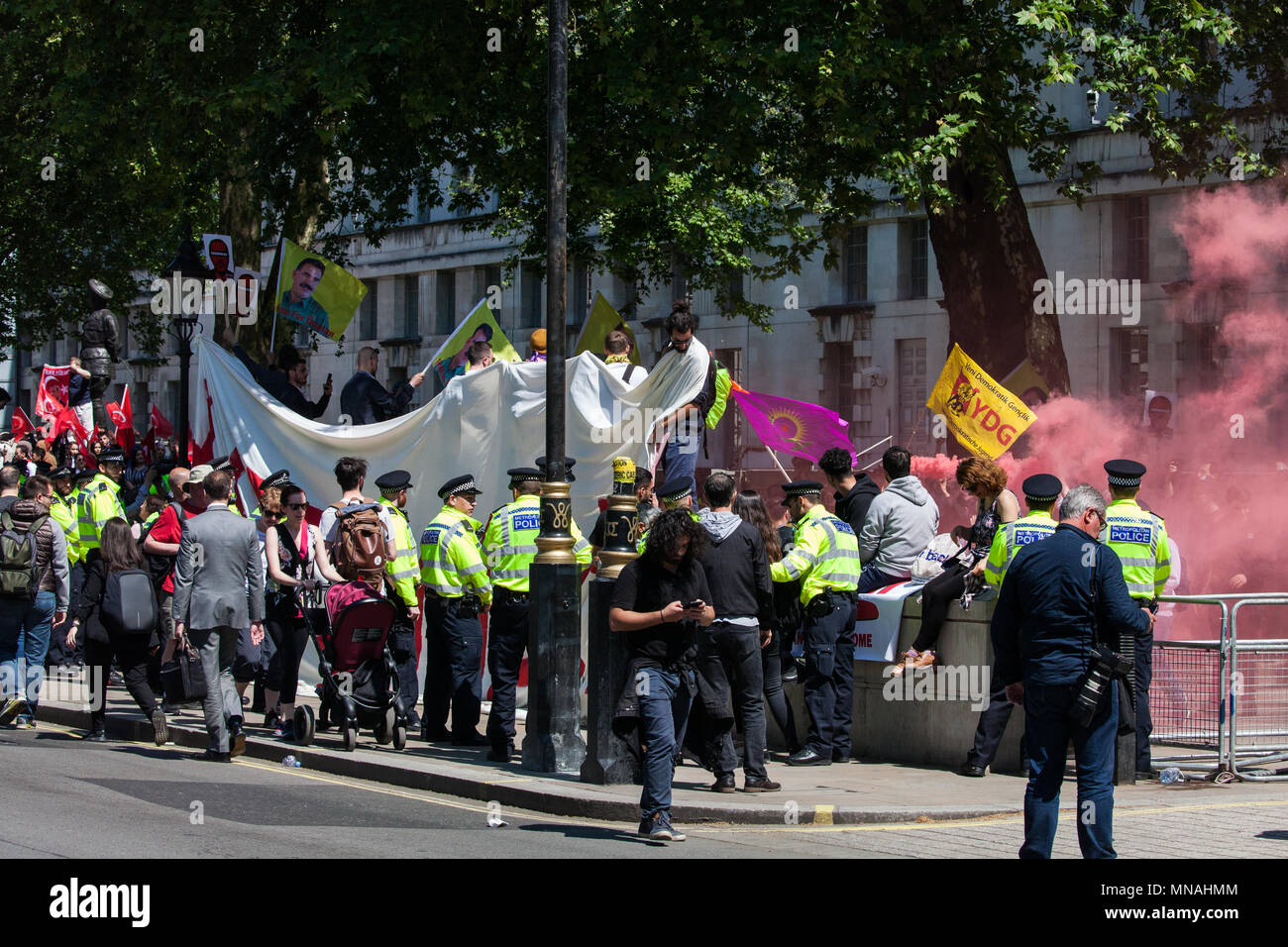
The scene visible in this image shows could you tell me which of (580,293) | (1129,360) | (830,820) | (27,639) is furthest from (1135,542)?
(580,293)

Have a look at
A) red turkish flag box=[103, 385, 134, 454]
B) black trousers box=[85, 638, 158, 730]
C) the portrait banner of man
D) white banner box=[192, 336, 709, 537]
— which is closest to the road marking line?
black trousers box=[85, 638, 158, 730]

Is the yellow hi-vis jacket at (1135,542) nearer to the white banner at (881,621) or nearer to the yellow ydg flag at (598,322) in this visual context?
the white banner at (881,621)

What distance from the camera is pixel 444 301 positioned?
170 feet

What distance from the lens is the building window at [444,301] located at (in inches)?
2035

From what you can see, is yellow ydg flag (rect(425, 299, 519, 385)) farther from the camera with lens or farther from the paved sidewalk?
the camera with lens

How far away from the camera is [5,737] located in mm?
12523

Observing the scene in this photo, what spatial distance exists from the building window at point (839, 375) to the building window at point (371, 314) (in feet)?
66.2

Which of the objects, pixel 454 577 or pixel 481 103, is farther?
pixel 481 103

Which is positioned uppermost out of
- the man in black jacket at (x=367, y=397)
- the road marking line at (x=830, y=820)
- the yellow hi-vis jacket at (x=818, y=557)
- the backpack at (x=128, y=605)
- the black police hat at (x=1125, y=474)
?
the man in black jacket at (x=367, y=397)

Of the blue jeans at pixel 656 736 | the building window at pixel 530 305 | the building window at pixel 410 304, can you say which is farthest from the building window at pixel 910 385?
the blue jeans at pixel 656 736

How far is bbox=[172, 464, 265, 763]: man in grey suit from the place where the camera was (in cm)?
1134
